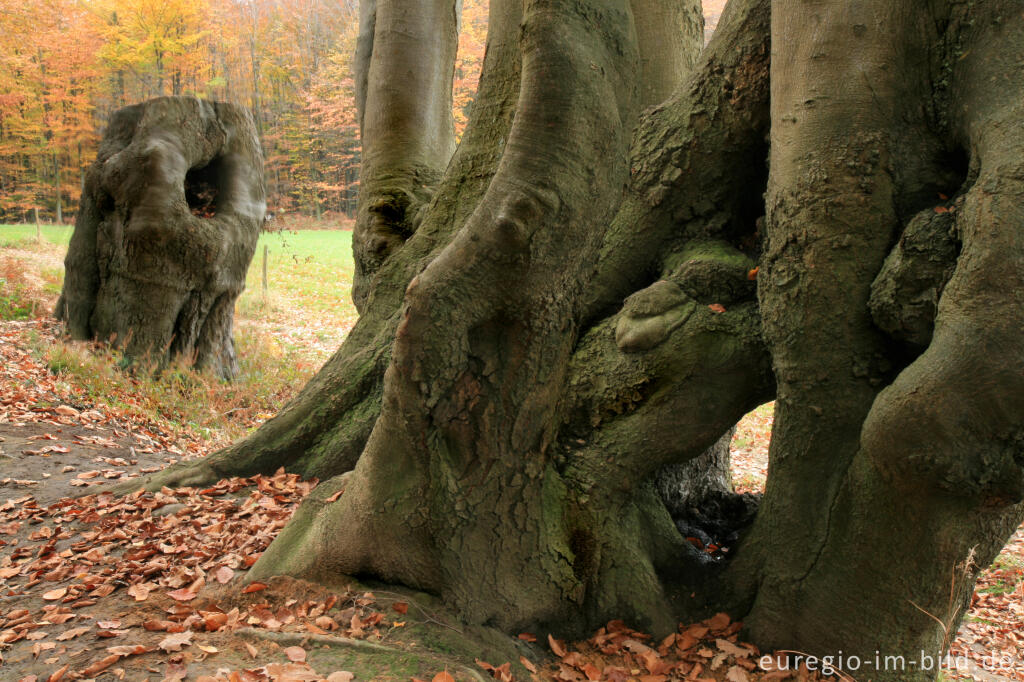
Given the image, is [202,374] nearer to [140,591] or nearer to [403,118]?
[403,118]

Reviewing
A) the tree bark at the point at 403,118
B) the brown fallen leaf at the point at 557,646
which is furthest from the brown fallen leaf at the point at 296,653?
the tree bark at the point at 403,118

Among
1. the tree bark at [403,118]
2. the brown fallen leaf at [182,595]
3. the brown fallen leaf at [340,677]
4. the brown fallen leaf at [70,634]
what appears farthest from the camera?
the tree bark at [403,118]

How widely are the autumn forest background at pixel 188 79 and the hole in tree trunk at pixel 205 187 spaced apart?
37.8 feet

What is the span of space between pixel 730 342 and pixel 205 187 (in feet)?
27.1

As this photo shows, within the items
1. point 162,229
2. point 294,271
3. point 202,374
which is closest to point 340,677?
point 162,229

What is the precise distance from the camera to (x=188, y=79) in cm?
2091

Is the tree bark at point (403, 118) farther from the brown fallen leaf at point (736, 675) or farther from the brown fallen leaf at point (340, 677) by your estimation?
the brown fallen leaf at point (736, 675)

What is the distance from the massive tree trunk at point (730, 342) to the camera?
2391mm

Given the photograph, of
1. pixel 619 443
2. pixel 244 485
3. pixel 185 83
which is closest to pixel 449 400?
pixel 619 443

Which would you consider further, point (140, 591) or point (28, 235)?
point (28, 235)

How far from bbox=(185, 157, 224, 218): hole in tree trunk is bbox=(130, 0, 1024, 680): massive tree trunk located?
6914 millimetres

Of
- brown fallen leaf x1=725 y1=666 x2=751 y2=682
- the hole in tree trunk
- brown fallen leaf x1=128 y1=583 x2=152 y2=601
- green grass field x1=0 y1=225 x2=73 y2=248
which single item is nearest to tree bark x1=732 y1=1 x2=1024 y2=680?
brown fallen leaf x1=725 y1=666 x2=751 y2=682

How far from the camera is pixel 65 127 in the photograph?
66.5ft

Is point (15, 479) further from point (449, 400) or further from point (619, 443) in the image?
point (619, 443)
